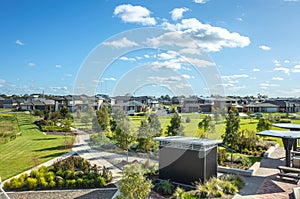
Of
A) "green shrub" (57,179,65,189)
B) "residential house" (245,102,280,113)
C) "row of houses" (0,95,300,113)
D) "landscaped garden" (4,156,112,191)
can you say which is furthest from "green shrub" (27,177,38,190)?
"residential house" (245,102,280,113)

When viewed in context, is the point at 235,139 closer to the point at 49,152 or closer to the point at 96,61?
the point at 96,61

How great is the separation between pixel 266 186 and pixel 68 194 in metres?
6.59

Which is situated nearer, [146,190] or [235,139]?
[146,190]

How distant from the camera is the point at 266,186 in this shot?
8539 millimetres

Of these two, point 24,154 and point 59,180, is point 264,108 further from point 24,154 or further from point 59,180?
point 59,180

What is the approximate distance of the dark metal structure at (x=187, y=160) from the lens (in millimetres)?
8117

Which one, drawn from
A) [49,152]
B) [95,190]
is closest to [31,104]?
[49,152]

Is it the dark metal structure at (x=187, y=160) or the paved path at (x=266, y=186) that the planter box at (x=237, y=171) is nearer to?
the paved path at (x=266, y=186)

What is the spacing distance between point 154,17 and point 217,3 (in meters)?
3.23

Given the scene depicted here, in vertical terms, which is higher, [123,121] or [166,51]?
[166,51]

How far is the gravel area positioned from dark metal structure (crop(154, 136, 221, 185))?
204 centimetres

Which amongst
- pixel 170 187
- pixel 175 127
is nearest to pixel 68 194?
pixel 170 187

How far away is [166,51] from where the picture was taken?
12031 millimetres

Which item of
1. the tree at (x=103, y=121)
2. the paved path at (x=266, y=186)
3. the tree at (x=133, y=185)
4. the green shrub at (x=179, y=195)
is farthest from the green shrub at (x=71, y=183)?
the tree at (x=103, y=121)
